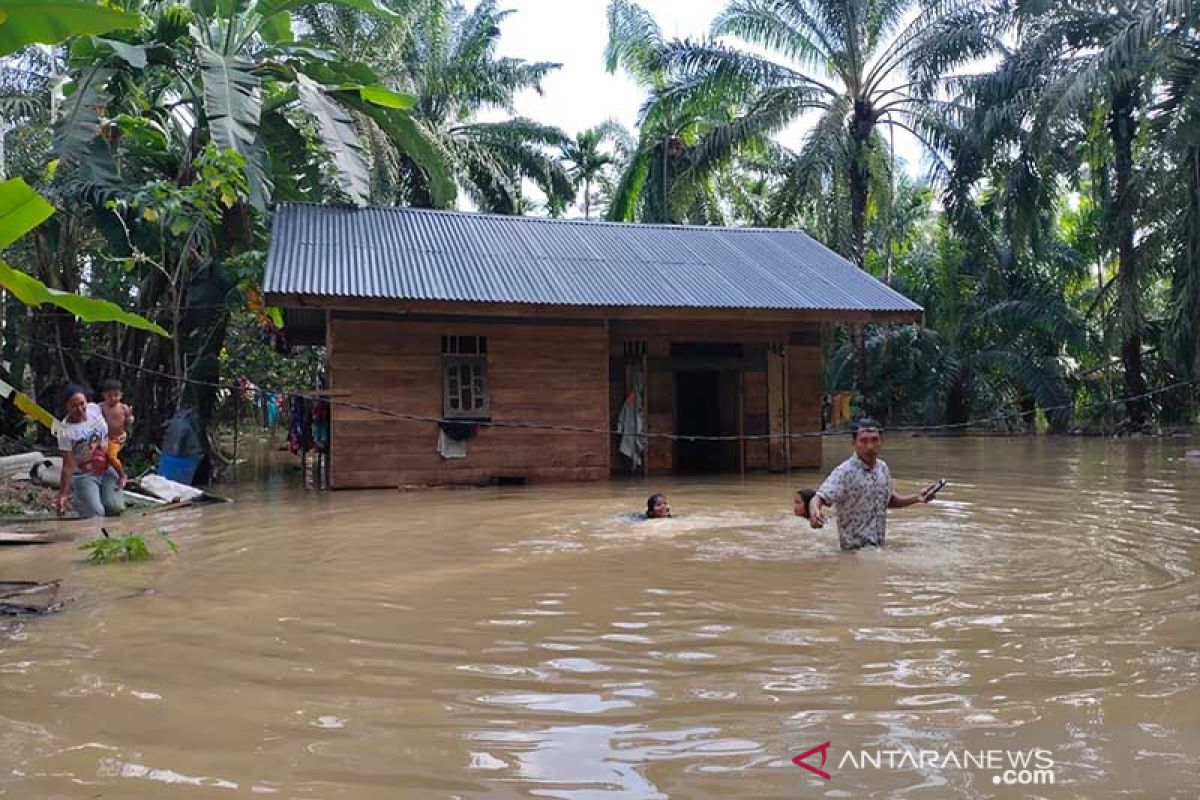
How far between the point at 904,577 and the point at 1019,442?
18435mm

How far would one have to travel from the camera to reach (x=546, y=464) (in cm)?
1423

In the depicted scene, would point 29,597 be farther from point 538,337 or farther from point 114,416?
point 538,337

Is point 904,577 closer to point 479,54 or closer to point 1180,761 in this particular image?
point 1180,761

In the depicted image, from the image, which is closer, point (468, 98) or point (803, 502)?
point (803, 502)

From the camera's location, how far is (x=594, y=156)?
121ft

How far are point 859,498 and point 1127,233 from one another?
1704 cm

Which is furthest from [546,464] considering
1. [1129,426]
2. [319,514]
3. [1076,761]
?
[1129,426]

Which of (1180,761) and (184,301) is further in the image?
(184,301)

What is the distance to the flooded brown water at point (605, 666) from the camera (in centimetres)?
329

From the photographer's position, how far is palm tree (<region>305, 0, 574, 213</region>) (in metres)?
24.5

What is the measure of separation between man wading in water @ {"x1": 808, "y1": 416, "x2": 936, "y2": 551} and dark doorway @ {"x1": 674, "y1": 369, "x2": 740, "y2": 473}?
7974 millimetres

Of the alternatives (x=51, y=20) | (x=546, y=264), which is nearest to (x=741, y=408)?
(x=546, y=264)

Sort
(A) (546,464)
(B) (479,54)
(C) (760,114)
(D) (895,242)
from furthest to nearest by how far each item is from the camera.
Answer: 1. (D) (895,242)
2. (B) (479,54)
3. (C) (760,114)
4. (A) (546,464)
